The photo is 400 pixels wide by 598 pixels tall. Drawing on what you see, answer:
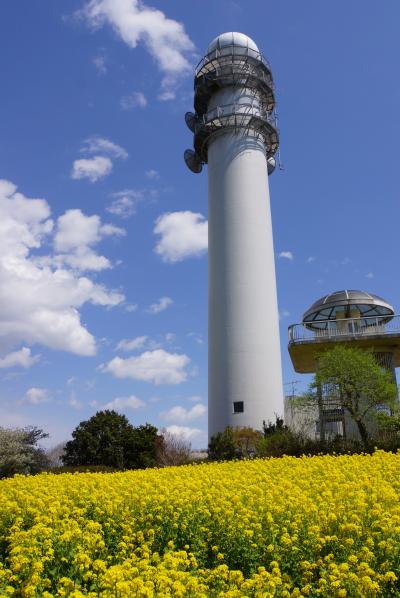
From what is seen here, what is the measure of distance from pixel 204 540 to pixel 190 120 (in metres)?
33.3

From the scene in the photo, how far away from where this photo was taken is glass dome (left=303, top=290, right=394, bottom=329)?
3173 cm

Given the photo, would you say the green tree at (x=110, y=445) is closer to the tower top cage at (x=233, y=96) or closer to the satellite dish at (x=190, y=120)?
the tower top cage at (x=233, y=96)

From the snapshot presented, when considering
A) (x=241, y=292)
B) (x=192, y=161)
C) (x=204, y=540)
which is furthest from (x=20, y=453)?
(x=192, y=161)

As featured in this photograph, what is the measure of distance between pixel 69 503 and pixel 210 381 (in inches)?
828

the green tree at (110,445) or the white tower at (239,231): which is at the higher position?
the white tower at (239,231)

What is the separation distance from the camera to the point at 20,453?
23703 mm

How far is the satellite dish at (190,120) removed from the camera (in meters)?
36.8

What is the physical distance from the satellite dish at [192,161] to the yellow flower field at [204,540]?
30041 millimetres

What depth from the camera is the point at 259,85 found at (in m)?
35.5

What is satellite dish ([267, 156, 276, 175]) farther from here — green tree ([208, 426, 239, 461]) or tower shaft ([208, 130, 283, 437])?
green tree ([208, 426, 239, 461])

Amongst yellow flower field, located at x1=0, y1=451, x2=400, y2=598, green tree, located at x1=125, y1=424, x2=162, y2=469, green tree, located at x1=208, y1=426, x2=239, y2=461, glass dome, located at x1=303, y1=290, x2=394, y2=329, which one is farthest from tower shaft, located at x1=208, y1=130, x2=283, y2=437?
yellow flower field, located at x1=0, y1=451, x2=400, y2=598

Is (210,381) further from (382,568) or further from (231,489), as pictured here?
(382,568)

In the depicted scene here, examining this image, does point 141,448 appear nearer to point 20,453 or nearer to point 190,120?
point 20,453

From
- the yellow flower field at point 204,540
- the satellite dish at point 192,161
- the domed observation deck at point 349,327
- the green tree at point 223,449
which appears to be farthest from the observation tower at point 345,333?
the yellow flower field at point 204,540
